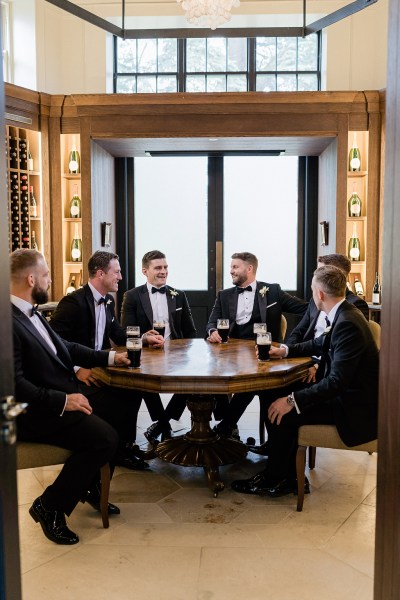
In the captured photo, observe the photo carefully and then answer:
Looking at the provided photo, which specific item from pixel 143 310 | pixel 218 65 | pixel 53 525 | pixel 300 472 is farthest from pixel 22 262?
pixel 218 65

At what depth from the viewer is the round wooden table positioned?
3244 millimetres

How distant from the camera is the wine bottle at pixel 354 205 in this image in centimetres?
729

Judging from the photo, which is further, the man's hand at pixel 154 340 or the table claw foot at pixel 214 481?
the man's hand at pixel 154 340

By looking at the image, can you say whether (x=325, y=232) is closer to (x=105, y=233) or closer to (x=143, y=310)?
(x=105, y=233)

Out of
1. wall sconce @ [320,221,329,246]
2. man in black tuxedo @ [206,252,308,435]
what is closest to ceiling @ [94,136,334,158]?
wall sconce @ [320,221,329,246]

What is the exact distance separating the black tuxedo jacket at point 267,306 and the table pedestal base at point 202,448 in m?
0.93

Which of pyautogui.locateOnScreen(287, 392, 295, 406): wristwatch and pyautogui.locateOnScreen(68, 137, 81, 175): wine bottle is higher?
pyautogui.locateOnScreen(68, 137, 81, 175): wine bottle

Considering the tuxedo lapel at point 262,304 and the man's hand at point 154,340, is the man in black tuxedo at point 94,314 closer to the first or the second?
the man's hand at point 154,340

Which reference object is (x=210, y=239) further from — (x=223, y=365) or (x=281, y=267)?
(x=223, y=365)

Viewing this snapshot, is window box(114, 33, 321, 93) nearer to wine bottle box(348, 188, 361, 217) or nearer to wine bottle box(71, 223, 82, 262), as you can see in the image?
wine bottle box(348, 188, 361, 217)

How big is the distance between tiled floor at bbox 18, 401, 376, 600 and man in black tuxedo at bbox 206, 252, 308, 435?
117cm

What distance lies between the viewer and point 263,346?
3654mm

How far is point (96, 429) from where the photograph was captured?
121 inches

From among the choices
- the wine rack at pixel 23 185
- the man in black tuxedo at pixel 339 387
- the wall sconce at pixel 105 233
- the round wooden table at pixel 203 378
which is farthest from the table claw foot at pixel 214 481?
the wall sconce at pixel 105 233
